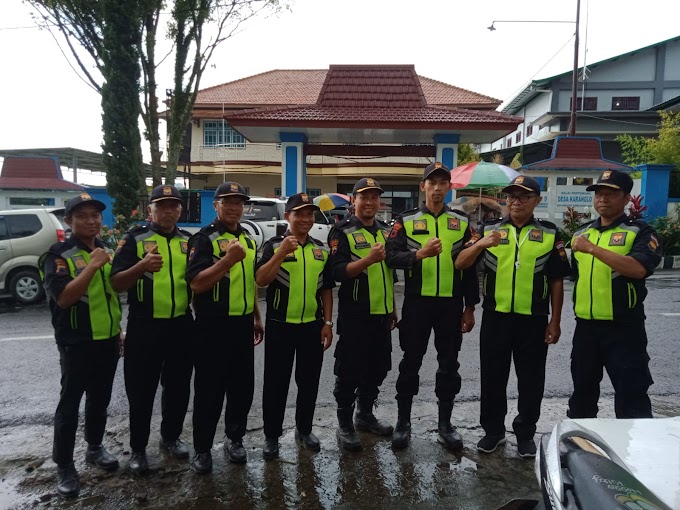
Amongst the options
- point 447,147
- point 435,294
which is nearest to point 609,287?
point 435,294

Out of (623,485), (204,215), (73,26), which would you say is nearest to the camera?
(623,485)

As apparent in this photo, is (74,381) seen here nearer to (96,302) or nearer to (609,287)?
(96,302)

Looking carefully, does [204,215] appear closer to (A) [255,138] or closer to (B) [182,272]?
(A) [255,138]

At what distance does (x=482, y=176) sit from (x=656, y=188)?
548 cm

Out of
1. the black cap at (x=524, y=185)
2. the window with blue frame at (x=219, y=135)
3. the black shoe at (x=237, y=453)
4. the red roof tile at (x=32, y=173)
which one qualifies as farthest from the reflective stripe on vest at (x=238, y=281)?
the window with blue frame at (x=219, y=135)

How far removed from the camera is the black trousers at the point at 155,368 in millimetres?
3008

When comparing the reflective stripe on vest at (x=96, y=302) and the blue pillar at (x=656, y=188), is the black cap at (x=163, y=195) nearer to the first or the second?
the reflective stripe on vest at (x=96, y=302)

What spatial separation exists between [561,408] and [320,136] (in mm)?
11939

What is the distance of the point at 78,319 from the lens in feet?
9.43

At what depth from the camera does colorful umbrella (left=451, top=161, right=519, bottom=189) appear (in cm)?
1180

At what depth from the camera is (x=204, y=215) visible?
13.6 meters

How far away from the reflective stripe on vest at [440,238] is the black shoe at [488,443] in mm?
1038

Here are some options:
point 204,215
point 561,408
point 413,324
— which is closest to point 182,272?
point 413,324

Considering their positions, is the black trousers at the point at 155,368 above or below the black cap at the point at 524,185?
below
